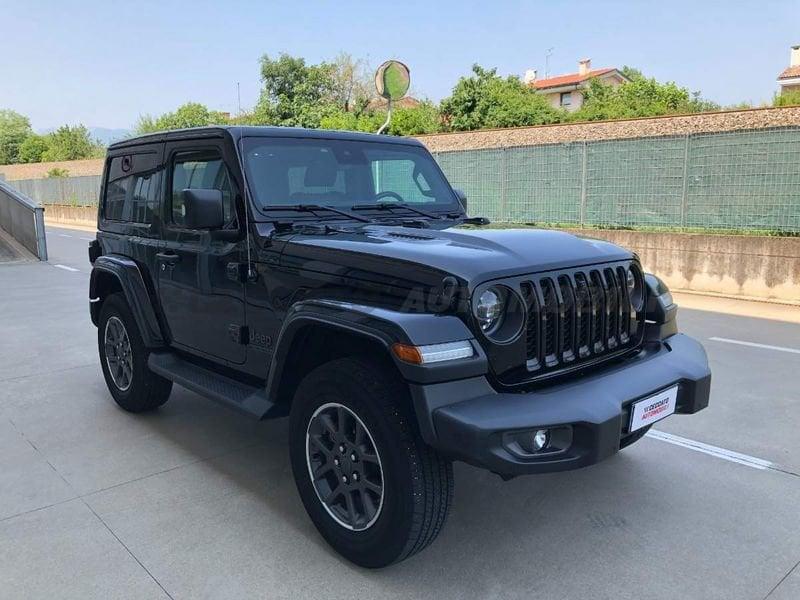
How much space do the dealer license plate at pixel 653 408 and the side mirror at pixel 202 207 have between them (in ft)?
7.19

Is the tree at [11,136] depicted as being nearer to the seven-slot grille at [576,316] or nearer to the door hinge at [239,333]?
the door hinge at [239,333]

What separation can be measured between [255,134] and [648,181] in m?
9.24

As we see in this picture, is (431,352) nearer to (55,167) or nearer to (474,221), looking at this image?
(474,221)

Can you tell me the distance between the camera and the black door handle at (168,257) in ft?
13.0

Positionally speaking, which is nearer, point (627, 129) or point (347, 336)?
point (347, 336)

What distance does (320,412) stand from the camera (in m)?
2.88

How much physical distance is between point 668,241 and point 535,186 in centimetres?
315

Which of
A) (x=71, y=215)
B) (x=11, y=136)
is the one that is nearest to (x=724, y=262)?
(x=71, y=215)

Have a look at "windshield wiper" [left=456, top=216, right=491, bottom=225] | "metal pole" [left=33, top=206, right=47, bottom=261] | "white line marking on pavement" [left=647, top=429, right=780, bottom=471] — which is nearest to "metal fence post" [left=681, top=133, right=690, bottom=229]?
"white line marking on pavement" [left=647, top=429, right=780, bottom=471]

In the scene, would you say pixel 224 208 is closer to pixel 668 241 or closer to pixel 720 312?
pixel 720 312

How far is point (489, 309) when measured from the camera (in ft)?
8.54

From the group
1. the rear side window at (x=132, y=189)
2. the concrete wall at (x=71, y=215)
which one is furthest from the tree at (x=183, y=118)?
the rear side window at (x=132, y=189)

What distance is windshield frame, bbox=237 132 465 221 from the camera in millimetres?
3467

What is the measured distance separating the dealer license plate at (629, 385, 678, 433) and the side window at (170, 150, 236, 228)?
7.23 ft
